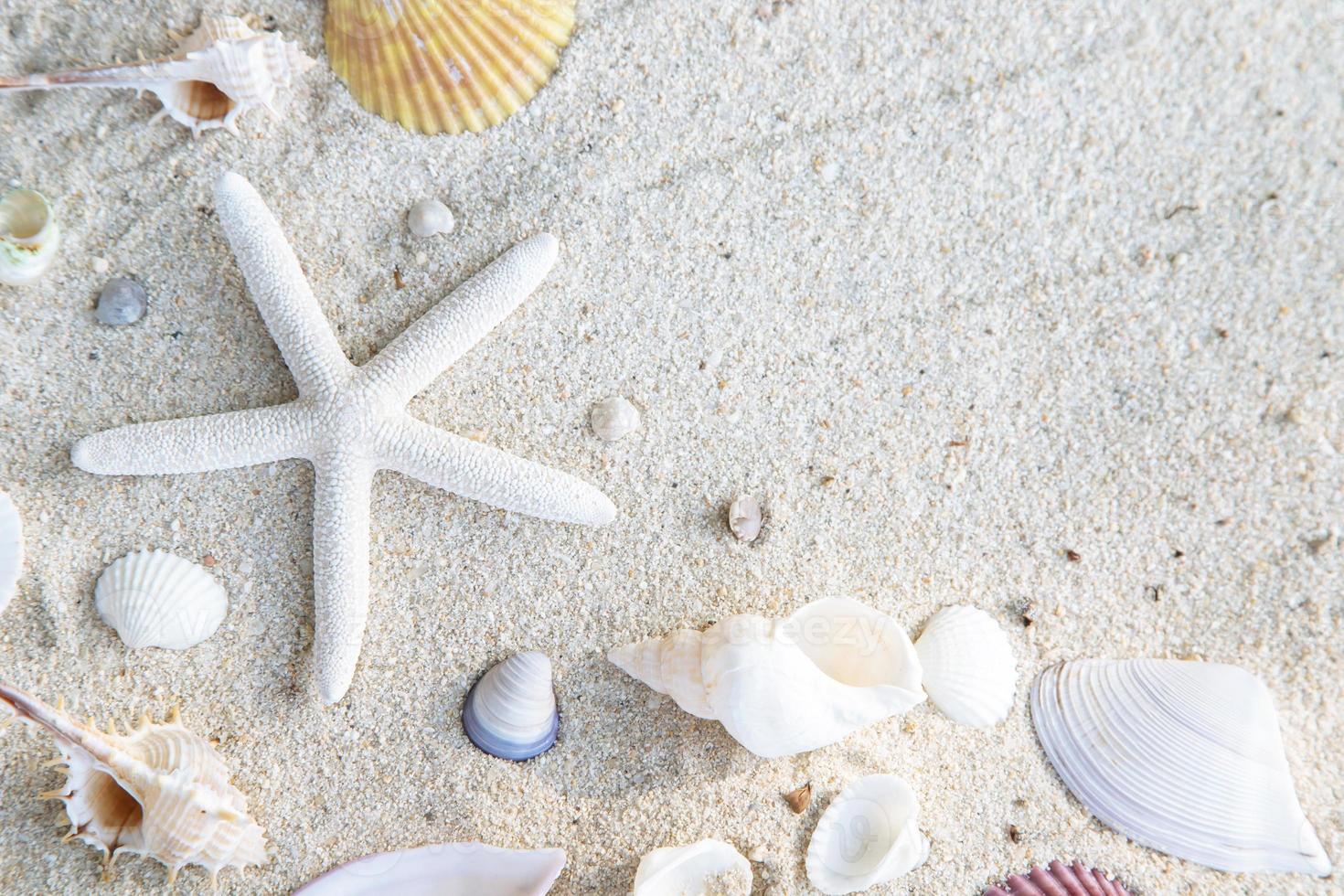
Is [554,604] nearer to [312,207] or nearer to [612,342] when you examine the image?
[612,342]

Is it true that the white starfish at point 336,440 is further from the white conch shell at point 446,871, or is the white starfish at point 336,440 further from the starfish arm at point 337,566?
the white conch shell at point 446,871

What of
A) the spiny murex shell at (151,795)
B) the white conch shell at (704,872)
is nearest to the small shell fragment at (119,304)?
the spiny murex shell at (151,795)

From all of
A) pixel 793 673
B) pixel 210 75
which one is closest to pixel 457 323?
pixel 210 75

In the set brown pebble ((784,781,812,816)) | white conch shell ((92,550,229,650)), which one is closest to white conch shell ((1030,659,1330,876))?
brown pebble ((784,781,812,816))

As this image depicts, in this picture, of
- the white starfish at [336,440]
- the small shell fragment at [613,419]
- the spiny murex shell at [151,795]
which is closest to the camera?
the spiny murex shell at [151,795]

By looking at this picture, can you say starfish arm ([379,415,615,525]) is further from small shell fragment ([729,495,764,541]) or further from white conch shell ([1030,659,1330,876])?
white conch shell ([1030,659,1330,876])

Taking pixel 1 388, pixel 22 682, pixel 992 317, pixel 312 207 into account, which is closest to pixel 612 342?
pixel 312 207
